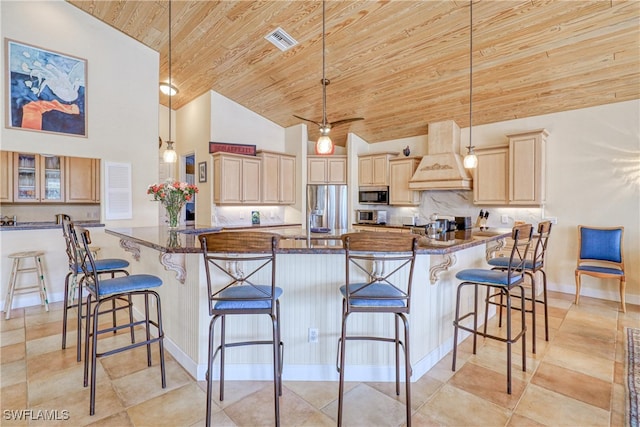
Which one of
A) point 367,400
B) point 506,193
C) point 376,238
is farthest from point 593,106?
point 367,400

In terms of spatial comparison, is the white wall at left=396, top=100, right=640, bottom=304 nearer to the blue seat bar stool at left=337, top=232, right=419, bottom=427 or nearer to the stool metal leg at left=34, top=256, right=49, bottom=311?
the blue seat bar stool at left=337, top=232, right=419, bottom=427

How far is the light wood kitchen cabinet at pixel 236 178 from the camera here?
542cm

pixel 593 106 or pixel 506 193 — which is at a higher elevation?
pixel 593 106

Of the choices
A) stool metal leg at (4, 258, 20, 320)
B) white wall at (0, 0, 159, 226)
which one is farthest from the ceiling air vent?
stool metal leg at (4, 258, 20, 320)

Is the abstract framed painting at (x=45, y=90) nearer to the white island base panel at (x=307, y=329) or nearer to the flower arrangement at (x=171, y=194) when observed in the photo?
the flower arrangement at (x=171, y=194)

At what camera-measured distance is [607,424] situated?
1.83 metres

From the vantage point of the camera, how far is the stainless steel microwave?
6.01 m

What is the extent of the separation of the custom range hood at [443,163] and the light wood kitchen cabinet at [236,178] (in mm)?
2950

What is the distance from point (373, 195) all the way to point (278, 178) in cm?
190

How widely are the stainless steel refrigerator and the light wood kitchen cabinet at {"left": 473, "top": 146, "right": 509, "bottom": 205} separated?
2.41 metres

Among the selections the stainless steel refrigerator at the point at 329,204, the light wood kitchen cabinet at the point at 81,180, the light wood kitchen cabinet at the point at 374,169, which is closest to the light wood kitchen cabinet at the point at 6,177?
the light wood kitchen cabinet at the point at 81,180

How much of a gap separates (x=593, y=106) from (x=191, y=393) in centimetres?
566

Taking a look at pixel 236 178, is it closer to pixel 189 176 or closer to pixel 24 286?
pixel 189 176

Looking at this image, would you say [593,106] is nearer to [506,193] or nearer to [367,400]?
[506,193]
